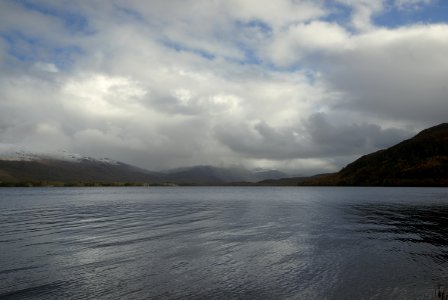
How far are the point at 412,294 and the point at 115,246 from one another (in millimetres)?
30171

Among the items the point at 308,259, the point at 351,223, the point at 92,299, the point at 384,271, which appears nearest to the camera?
the point at 92,299

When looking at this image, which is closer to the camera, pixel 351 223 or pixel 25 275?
pixel 25 275

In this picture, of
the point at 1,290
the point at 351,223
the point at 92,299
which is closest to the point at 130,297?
the point at 92,299

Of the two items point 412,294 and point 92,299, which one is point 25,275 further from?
point 412,294

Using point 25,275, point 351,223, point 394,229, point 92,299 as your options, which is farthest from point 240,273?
point 351,223

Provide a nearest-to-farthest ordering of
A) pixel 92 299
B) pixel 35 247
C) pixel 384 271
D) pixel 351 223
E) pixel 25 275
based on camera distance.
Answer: pixel 92 299, pixel 25 275, pixel 384 271, pixel 35 247, pixel 351 223

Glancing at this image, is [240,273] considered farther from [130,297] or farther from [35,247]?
[35,247]

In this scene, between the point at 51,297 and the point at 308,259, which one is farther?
the point at 308,259

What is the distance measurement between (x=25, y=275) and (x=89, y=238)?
1863 cm

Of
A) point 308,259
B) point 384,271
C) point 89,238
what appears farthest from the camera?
point 89,238

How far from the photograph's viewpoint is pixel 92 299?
24.4m

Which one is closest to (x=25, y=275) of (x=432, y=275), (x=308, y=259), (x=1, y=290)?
(x=1, y=290)

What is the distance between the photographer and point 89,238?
4859 centimetres

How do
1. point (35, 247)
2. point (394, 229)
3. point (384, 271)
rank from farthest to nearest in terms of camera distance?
point (394, 229) → point (35, 247) → point (384, 271)
